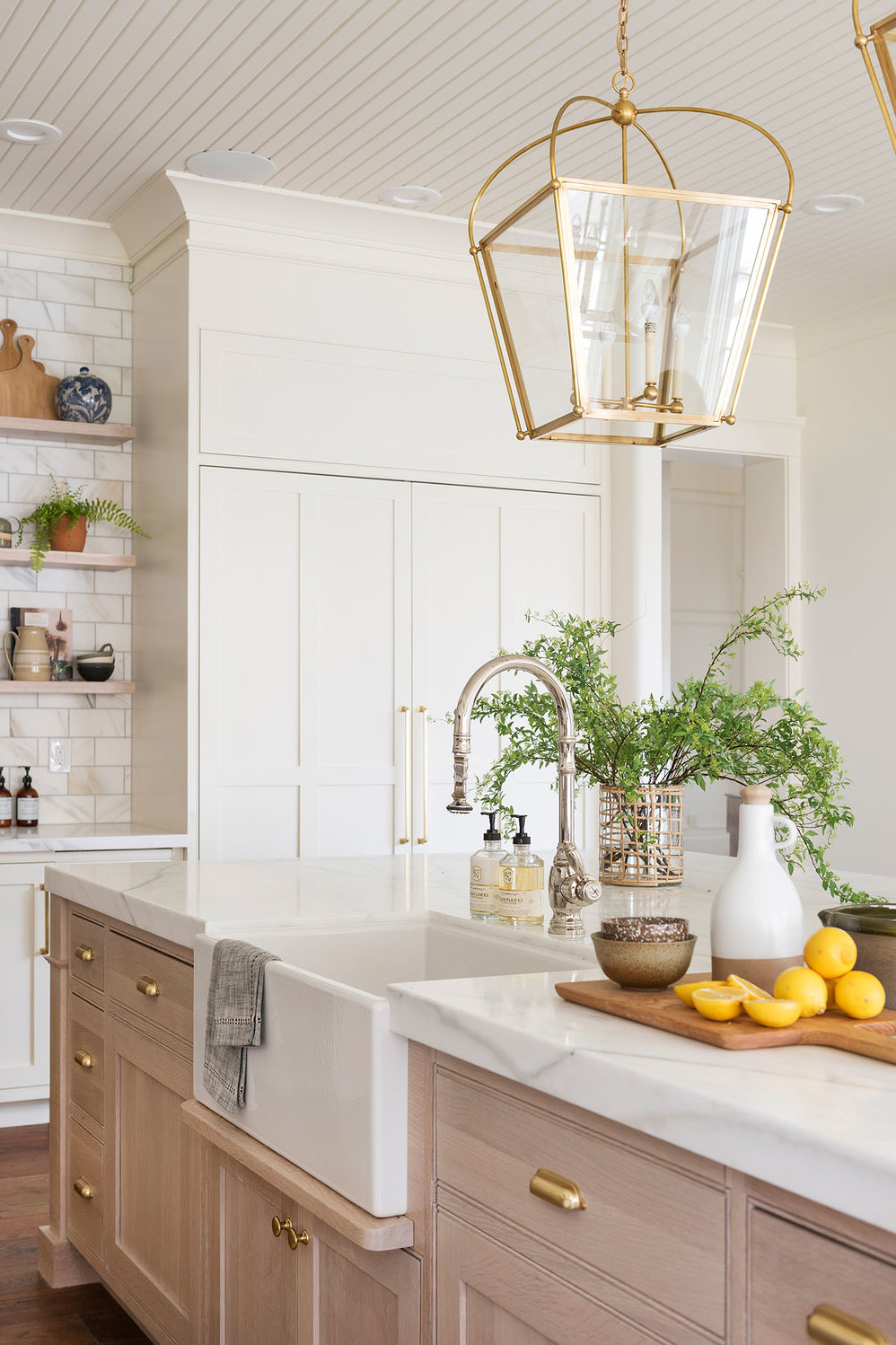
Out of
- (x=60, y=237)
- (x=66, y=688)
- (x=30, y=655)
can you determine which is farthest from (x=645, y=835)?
(x=60, y=237)

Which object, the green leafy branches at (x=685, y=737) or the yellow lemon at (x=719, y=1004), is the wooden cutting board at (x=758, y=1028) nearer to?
the yellow lemon at (x=719, y=1004)

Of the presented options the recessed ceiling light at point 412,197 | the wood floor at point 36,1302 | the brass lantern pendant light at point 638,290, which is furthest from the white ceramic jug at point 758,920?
the recessed ceiling light at point 412,197

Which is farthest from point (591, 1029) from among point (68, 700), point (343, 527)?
point (68, 700)

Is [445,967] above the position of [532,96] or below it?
below

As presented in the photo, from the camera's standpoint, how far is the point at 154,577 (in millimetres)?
4699

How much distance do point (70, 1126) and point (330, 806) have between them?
6.10ft

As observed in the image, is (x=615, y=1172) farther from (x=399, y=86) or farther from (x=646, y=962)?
(x=399, y=86)

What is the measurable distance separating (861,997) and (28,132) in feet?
11.9

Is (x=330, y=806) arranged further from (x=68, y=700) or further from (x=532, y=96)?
(x=532, y=96)

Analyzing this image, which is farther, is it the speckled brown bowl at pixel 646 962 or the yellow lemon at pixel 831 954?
the speckled brown bowl at pixel 646 962

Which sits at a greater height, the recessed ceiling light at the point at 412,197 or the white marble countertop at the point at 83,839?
the recessed ceiling light at the point at 412,197

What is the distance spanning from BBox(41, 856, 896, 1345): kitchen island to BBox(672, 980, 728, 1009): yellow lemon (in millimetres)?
66

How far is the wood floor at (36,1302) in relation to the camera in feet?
9.02

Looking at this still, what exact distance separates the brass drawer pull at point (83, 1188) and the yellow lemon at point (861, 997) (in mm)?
1955
